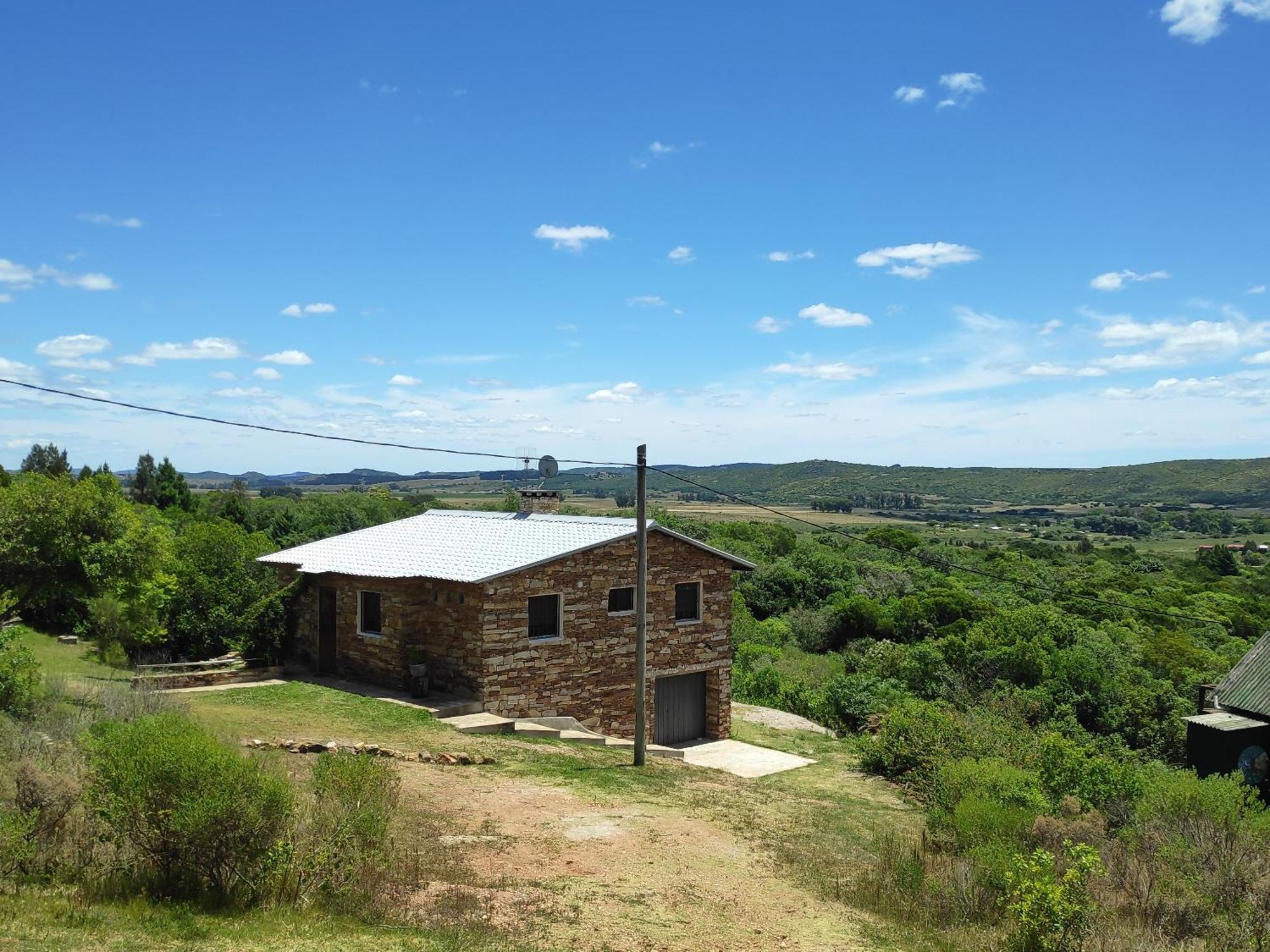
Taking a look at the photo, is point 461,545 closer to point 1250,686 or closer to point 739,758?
point 739,758

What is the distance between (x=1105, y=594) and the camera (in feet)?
156

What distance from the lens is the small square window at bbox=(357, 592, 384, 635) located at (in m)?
21.4

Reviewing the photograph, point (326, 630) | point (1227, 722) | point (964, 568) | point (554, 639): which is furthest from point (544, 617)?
point (1227, 722)

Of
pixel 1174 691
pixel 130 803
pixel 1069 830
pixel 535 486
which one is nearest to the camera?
pixel 130 803

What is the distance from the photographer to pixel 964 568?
1917 centimetres

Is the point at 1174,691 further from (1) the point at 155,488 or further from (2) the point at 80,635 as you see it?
(1) the point at 155,488

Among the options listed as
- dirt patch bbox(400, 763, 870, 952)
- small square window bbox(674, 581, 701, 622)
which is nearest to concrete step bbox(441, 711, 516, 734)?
dirt patch bbox(400, 763, 870, 952)

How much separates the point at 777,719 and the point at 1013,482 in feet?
394

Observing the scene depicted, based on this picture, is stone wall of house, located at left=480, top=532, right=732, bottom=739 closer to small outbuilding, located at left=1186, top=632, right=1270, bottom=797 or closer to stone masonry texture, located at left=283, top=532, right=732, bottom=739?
stone masonry texture, located at left=283, top=532, right=732, bottom=739

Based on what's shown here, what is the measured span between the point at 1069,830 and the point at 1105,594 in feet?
130

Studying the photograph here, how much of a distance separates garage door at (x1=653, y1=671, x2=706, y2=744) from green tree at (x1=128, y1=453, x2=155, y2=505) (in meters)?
63.1

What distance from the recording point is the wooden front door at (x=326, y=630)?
22.4 meters

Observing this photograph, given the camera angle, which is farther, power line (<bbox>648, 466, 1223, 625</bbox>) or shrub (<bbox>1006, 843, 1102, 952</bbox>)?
power line (<bbox>648, 466, 1223, 625</bbox>)

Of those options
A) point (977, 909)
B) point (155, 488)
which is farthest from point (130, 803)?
point (155, 488)
